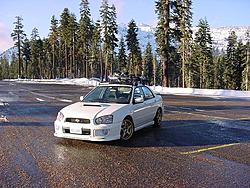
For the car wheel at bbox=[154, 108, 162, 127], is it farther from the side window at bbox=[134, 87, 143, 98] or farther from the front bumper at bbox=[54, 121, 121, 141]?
the front bumper at bbox=[54, 121, 121, 141]

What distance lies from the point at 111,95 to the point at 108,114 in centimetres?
149

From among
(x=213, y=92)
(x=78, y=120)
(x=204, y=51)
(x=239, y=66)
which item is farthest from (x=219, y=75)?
(x=78, y=120)

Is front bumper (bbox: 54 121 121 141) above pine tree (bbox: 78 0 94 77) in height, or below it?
below

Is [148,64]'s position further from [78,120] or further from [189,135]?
[78,120]

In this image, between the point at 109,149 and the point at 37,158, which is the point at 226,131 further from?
the point at 37,158

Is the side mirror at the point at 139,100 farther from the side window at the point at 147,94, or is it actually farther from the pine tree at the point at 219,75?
the pine tree at the point at 219,75

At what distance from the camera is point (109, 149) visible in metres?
7.20

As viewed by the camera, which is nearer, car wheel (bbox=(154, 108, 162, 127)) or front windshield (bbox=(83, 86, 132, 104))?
front windshield (bbox=(83, 86, 132, 104))

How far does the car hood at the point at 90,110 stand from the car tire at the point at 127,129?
0.40 metres

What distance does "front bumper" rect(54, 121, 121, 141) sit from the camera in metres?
7.30

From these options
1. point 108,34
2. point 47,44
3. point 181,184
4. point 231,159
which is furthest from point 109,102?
point 47,44

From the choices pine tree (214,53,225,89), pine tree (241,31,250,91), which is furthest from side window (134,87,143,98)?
pine tree (214,53,225,89)

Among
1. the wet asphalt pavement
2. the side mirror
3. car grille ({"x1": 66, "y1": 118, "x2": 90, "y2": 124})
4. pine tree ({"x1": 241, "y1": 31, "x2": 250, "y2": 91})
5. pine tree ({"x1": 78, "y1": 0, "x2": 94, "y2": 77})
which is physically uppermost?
pine tree ({"x1": 78, "y1": 0, "x2": 94, "y2": 77})

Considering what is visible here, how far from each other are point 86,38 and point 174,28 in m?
44.8
